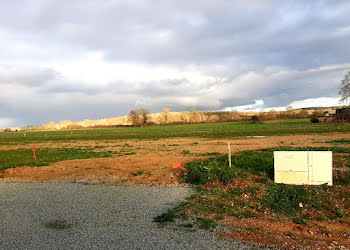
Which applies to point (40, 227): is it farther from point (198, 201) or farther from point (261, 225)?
point (261, 225)

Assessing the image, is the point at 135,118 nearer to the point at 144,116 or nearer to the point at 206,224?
the point at 144,116

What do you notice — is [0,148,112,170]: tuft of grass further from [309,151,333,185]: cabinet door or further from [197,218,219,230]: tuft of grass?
[309,151,333,185]: cabinet door

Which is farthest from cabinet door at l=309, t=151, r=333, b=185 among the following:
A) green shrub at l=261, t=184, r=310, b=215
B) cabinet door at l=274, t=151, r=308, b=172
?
green shrub at l=261, t=184, r=310, b=215

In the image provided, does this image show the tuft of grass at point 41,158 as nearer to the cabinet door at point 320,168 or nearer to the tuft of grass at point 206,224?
the tuft of grass at point 206,224

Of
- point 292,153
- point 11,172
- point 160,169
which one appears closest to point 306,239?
point 292,153

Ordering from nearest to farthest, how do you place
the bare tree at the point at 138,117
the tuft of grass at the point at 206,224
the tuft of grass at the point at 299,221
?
the tuft of grass at the point at 206,224 < the tuft of grass at the point at 299,221 < the bare tree at the point at 138,117

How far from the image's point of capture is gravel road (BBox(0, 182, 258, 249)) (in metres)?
5.24

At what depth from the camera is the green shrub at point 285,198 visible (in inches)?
271

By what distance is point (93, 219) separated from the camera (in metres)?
6.66

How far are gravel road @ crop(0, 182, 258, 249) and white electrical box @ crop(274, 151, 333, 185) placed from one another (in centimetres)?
357

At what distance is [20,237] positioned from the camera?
570 centimetres

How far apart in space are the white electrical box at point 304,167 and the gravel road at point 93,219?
357 centimetres

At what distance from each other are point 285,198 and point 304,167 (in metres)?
1.71

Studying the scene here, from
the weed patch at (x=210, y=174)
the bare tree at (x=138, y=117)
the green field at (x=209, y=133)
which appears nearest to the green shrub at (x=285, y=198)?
the weed patch at (x=210, y=174)
